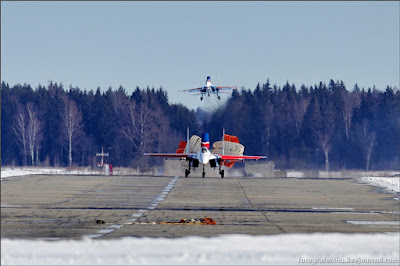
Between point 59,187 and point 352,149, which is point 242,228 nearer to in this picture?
point 59,187

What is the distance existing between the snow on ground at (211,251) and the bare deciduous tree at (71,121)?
130302mm

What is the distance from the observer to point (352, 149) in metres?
123

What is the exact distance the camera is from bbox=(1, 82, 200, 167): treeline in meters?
154

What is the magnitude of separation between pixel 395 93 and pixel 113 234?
103m

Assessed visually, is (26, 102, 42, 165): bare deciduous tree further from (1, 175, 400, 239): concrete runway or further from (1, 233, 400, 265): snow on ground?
(1, 233, 400, 265): snow on ground

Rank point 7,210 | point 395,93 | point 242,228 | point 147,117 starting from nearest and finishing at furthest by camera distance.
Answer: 1. point 242,228
2. point 7,210
3. point 395,93
4. point 147,117

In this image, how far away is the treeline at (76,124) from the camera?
506ft

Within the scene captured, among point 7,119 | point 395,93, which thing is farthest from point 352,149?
point 7,119

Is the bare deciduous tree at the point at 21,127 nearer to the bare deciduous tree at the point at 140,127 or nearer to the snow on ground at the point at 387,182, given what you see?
the bare deciduous tree at the point at 140,127

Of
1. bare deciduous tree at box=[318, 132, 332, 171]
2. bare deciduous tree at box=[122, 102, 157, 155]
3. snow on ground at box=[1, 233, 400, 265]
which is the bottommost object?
snow on ground at box=[1, 233, 400, 265]

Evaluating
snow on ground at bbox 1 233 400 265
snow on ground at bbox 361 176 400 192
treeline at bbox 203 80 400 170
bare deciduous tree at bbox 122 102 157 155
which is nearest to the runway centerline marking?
snow on ground at bbox 1 233 400 265

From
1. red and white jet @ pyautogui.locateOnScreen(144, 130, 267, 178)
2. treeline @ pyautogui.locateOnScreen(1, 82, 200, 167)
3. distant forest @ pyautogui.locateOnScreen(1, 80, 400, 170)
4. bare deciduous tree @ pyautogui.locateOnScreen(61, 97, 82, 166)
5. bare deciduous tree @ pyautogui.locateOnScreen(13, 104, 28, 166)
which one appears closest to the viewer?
red and white jet @ pyautogui.locateOnScreen(144, 130, 267, 178)

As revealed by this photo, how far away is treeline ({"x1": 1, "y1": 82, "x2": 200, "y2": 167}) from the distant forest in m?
0.23

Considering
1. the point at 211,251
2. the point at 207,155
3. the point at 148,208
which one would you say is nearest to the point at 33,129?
the point at 207,155
